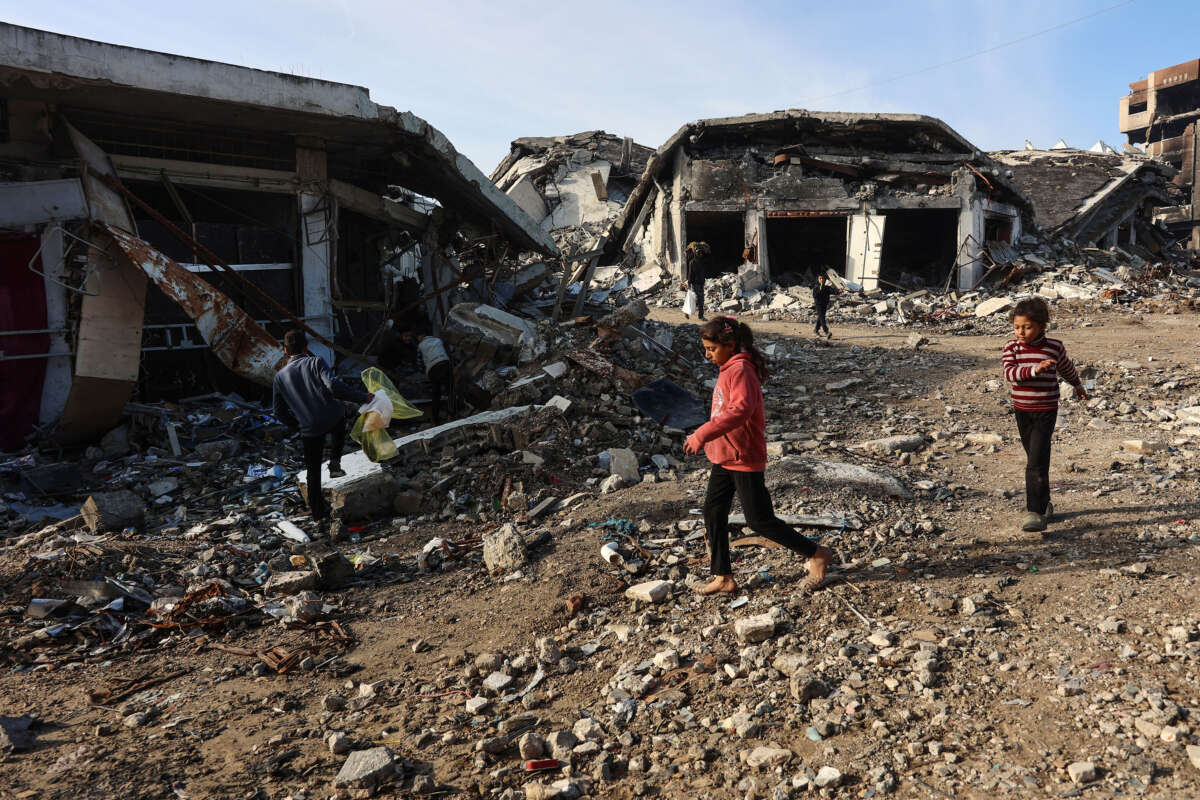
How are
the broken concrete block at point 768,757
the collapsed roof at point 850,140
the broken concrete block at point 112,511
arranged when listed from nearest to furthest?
the broken concrete block at point 768,757 → the broken concrete block at point 112,511 → the collapsed roof at point 850,140

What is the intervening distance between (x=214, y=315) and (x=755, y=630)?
596 centimetres

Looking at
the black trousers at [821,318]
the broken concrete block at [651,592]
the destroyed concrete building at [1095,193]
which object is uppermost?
the destroyed concrete building at [1095,193]

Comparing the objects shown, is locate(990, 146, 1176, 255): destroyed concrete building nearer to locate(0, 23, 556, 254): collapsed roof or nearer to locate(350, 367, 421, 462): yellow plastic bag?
locate(0, 23, 556, 254): collapsed roof

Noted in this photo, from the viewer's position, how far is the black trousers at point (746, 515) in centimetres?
342

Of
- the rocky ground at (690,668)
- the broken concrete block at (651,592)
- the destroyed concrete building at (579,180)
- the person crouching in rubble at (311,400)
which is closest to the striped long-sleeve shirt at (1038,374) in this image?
the rocky ground at (690,668)

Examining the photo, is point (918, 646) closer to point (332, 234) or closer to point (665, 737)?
point (665, 737)

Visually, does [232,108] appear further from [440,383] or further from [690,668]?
[690,668]

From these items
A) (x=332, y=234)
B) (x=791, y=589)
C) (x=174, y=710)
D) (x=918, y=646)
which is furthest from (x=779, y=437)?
(x=332, y=234)

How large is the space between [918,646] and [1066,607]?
75 cm

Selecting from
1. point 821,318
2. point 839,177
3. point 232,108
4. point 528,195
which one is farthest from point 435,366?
point 528,195

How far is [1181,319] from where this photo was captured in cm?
1196

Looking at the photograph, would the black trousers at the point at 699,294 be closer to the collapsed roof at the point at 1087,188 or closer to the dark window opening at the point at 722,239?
the dark window opening at the point at 722,239

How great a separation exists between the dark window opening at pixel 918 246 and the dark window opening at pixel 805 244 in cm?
120

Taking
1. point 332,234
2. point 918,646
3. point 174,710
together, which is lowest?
point 174,710
